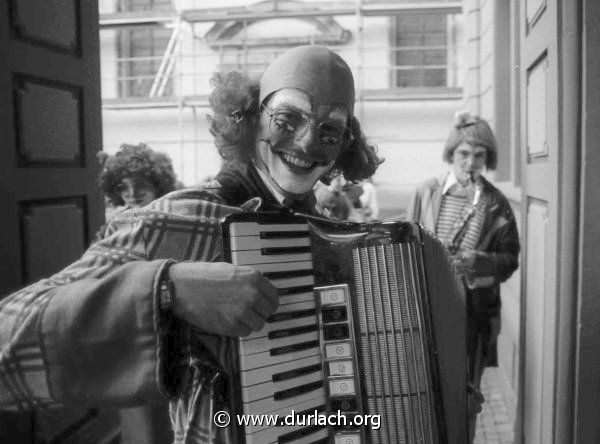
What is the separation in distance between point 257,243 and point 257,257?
0.02 metres

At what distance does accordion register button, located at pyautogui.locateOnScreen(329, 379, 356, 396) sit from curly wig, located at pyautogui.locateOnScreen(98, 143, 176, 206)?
7.26 feet

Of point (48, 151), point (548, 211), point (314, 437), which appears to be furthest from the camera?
point (48, 151)

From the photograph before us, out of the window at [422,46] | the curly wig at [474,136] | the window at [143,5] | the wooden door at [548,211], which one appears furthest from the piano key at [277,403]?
the window at [143,5]

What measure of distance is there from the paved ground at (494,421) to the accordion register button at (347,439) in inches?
107

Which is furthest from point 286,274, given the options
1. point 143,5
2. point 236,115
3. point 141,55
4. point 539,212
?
point 143,5

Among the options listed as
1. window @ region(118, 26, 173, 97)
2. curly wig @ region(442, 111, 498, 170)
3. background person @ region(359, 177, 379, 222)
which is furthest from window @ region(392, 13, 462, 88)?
curly wig @ region(442, 111, 498, 170)

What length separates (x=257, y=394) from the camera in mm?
1104

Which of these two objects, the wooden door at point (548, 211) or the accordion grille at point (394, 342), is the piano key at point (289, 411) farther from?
the wooden door at point (548, 211)

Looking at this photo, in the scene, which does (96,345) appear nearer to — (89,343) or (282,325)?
(89,343)

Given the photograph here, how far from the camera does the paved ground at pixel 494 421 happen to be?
376 centimetres

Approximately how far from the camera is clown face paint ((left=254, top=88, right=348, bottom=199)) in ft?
4.60

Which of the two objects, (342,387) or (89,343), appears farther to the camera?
(342,387)

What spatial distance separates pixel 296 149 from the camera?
1409 mm

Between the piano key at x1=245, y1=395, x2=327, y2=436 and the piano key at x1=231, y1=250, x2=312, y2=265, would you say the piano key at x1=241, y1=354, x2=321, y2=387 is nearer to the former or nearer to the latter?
the piano key at x1=245, y1=395, x2=327, y2=436
